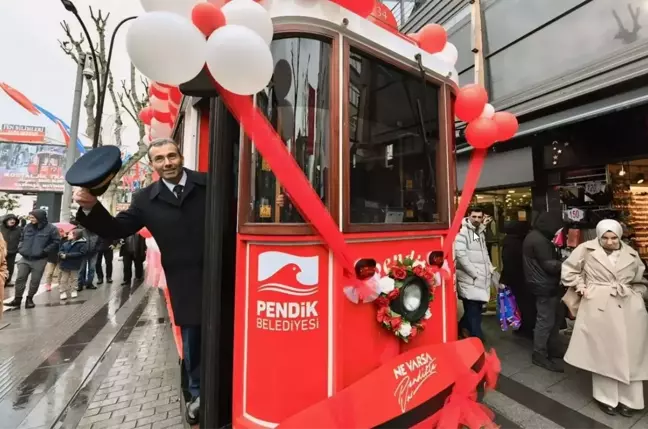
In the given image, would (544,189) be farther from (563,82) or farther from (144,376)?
(144,376)

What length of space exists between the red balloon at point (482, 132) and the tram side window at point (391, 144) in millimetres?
527

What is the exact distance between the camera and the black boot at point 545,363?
3.85 meters

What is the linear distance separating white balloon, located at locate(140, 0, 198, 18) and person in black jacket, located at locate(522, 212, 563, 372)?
13.6ft

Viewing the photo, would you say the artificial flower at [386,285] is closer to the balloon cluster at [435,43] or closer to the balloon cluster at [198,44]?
the balloon cluster at [198,44]

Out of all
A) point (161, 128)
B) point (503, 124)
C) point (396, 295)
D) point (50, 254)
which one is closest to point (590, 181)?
point (503, 124)

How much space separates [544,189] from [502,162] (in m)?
0.80

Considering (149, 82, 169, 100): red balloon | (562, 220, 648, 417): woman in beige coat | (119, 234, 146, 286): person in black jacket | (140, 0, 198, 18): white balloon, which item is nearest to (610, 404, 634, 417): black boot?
(562, 220, 648, 417): woman in beige coat

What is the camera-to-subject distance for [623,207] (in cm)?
502

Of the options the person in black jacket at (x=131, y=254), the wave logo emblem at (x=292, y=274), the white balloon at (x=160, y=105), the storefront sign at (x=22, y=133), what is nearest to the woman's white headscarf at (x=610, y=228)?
the wave logo emblem at (x=292, y=274)

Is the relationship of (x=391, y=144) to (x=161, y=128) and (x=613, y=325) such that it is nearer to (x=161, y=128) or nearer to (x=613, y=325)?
(x=613, y=325)

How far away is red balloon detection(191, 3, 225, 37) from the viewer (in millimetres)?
1488

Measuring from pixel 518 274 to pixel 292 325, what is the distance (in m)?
4.26

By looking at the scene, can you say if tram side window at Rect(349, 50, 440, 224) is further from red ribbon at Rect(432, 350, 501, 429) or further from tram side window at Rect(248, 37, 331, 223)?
red ribbon at Rect(432, 350, 501, 429)

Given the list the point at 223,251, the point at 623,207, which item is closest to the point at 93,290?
the point at 223,251
